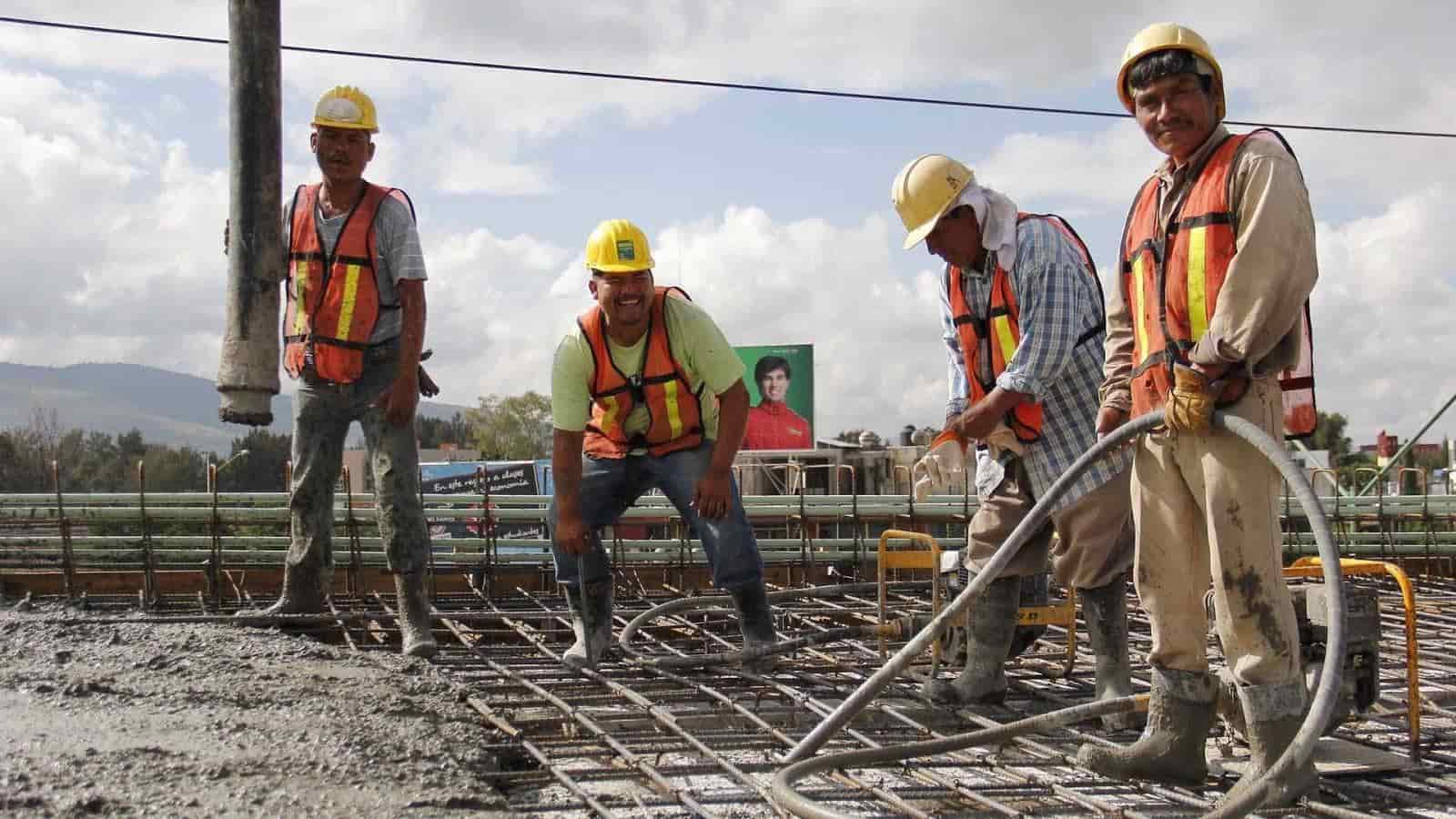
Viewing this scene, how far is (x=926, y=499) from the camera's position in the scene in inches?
322

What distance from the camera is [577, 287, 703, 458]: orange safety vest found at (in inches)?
182

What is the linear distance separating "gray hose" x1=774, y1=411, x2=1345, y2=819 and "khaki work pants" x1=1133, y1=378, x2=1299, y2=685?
0.07 metres

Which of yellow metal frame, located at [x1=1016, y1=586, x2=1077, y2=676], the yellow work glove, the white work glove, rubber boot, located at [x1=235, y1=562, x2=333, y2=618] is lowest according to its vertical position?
yellow metal frame, located at [x1=1016, y1=586, x2=1077, y2=676]

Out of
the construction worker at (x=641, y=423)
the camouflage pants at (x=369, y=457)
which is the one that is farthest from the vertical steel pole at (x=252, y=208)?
the construction worker at (x=641, y=423)

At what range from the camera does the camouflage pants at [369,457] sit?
4887 mm

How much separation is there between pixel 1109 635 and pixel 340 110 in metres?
3.00

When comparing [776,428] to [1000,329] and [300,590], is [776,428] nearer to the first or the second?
[300,590]

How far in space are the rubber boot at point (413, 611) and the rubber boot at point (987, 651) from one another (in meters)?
1.73

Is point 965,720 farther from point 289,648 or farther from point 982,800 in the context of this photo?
point 289,648

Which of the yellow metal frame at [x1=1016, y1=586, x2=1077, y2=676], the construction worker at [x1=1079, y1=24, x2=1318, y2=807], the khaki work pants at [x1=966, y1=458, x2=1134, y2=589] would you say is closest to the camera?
the construction worker at [x1=1079, y1=24, x2=1318, y2=807]

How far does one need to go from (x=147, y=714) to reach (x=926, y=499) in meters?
5.34

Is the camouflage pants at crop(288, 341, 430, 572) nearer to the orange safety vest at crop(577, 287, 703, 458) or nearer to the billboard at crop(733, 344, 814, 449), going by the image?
the orange safety vest at crop(577, 287, 703, 458)

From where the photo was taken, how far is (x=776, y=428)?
32562 millimetres

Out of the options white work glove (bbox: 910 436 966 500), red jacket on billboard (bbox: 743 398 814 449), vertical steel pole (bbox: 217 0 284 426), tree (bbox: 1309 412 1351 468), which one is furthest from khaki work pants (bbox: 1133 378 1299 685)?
tree (bbox: 1309 412 1351 468)
